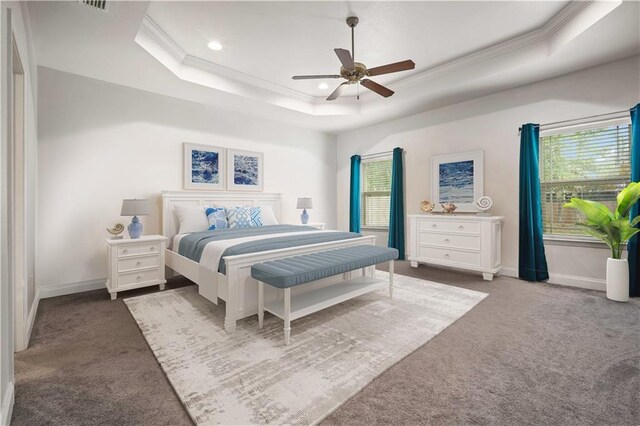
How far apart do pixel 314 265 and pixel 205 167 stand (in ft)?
9.82

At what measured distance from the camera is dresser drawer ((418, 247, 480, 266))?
399 cm

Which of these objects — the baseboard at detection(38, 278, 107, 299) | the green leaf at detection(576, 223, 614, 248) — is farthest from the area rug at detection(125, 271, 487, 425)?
the green leaf at detection(576, 223, 614, 248)

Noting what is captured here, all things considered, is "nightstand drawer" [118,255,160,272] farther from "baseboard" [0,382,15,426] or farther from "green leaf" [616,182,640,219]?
"green leaf" [616,182,640,219]

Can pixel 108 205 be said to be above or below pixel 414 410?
above

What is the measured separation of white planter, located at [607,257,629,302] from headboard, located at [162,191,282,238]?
4.57 m

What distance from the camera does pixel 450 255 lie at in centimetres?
423

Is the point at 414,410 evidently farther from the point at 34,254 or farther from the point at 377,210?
the point at 377,210

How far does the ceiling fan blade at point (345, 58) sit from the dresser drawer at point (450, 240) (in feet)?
9.28

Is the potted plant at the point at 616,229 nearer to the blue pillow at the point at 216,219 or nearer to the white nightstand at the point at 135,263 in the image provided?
the blue pillow at the point at 216,219

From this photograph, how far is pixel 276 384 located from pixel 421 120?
4.73m

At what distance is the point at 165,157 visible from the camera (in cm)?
413

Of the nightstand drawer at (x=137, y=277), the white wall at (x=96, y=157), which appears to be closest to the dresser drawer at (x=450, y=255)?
the white wall at (x=96, y=157)

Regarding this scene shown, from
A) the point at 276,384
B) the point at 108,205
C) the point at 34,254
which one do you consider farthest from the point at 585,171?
the point at 34,254

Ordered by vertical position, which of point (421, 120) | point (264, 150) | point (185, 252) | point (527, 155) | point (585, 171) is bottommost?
point (185, 252)
